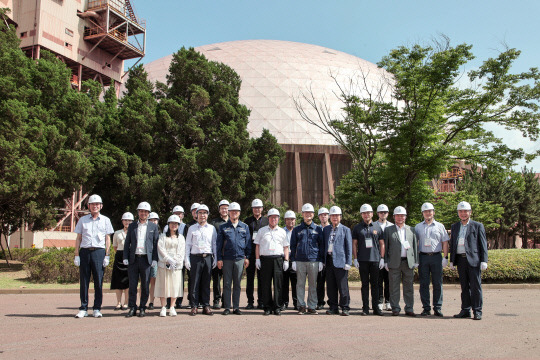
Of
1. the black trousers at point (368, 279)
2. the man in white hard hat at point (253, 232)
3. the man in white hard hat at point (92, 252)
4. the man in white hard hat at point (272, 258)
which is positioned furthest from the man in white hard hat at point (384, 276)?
the man in white hard hat at point (92, 252)

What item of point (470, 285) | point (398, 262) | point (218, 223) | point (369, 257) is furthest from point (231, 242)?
point (470, 285)

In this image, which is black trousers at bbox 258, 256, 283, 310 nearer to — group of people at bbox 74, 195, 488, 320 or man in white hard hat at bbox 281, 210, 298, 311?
group of people at bbox 74, 195, 488, 320

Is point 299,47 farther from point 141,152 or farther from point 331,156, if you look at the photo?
point 141,152

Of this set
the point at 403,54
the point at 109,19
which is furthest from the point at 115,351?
the point at 109,19

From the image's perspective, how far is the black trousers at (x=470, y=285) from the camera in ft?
26.9

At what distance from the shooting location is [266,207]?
22.7m

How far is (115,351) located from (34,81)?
1628 cm

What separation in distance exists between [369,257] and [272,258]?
1814 mm

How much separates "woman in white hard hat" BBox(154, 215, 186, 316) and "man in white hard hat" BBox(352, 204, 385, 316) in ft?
10.7

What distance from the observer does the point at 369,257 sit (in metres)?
8.84

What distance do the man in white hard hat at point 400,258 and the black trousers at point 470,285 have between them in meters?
0.82

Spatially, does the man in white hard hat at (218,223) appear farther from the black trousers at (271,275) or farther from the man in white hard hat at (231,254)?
the black trousers at (271,275)

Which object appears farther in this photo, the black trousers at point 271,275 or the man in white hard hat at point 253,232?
the man in white hard hat at point 253,232

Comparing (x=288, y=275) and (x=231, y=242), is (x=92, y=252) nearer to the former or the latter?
(x=231, y=242)
